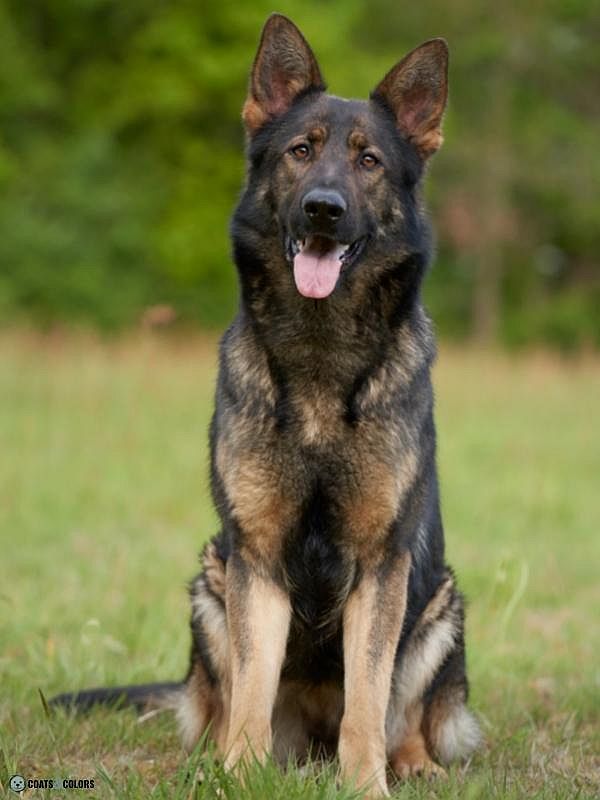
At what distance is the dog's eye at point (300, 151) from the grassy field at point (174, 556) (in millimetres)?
1820

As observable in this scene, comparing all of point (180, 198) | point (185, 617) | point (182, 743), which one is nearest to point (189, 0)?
point (180, 198)

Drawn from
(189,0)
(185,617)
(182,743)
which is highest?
(189,0)

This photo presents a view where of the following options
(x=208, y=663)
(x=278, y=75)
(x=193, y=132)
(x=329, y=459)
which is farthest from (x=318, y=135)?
(x=193, y=132)

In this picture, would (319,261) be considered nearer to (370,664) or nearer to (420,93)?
(420,93)

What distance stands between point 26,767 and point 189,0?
883 inches

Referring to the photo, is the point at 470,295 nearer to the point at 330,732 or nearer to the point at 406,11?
the point at 406,11

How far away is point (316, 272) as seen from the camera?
3.86 meters

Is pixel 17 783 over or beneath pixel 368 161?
beneath

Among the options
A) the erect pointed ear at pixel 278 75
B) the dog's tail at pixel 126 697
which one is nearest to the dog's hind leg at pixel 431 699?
the dog's tail at pixel 126 697

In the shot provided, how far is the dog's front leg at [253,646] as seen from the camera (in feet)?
12.3

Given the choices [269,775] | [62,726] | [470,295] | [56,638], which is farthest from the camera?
[470,295]

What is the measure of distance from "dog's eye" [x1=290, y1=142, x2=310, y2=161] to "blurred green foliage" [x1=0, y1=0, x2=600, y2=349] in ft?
56.5

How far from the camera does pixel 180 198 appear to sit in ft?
82.8

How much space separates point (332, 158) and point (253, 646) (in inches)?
58.1
